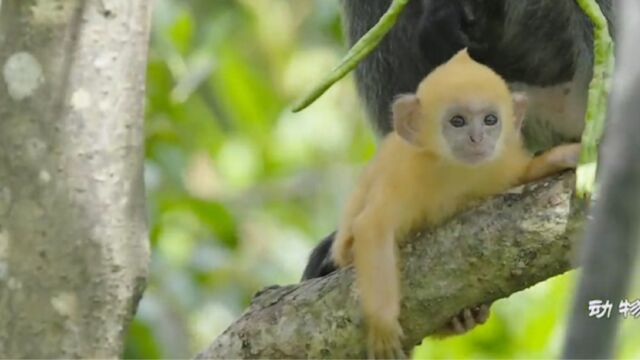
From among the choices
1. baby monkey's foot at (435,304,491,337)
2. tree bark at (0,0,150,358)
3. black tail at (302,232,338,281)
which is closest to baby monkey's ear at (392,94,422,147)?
baby monkey's foot at (435,304,491,337)

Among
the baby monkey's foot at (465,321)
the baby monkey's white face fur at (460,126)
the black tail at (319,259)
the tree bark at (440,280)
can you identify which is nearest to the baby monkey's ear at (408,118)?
the baby monkey's white face fur at (460,126)

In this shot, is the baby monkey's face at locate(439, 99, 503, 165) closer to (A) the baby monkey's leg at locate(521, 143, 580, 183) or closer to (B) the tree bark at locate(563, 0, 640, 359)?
(A) the baby monkey's leg at locate(521, 143, 580, 183)

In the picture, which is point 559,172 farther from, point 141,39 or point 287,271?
point 287,271

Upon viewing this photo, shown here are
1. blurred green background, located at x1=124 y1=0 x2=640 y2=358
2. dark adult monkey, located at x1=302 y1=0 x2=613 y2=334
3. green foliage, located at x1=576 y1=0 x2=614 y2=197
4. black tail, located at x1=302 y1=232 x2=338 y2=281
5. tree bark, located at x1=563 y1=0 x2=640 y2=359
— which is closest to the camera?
tree bark, located at x1=563 y1=0 x2=640 y2=359

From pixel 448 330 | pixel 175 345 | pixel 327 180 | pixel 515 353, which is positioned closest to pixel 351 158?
pixel 327 180

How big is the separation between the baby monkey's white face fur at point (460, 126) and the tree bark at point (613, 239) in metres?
1.10

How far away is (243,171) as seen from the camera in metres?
4.39

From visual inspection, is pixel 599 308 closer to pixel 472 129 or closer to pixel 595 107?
pixel 595 107

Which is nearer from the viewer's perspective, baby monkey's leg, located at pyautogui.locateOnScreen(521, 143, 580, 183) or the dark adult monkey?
baby monkey's leg, located at pyautogui.locateOnScreen(521, 143, 580, 183)

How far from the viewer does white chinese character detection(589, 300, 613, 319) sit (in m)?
0.35

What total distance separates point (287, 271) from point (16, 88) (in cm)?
238

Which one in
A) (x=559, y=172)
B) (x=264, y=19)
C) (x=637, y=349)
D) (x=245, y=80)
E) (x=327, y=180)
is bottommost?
(x=637, y=349)

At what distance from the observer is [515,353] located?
11.0 feet

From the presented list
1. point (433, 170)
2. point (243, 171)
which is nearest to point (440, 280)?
point (433, 170)
